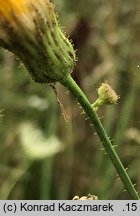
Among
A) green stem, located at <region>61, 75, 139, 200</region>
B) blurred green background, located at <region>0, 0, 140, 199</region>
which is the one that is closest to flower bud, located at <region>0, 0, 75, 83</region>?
green stem, located at <region>61, 75, 139, 200</region>

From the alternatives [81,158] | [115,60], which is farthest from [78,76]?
[81,158]

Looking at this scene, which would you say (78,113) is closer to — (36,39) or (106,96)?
(106,96)

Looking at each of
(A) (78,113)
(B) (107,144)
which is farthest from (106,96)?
(A) (78,113)

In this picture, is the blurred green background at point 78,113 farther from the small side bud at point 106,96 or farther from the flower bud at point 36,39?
the flower bud at point 36,39

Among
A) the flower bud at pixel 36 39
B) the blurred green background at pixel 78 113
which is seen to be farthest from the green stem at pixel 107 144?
the blurred green background at pixel 78 113

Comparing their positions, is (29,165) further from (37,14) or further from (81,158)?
(37,14)
